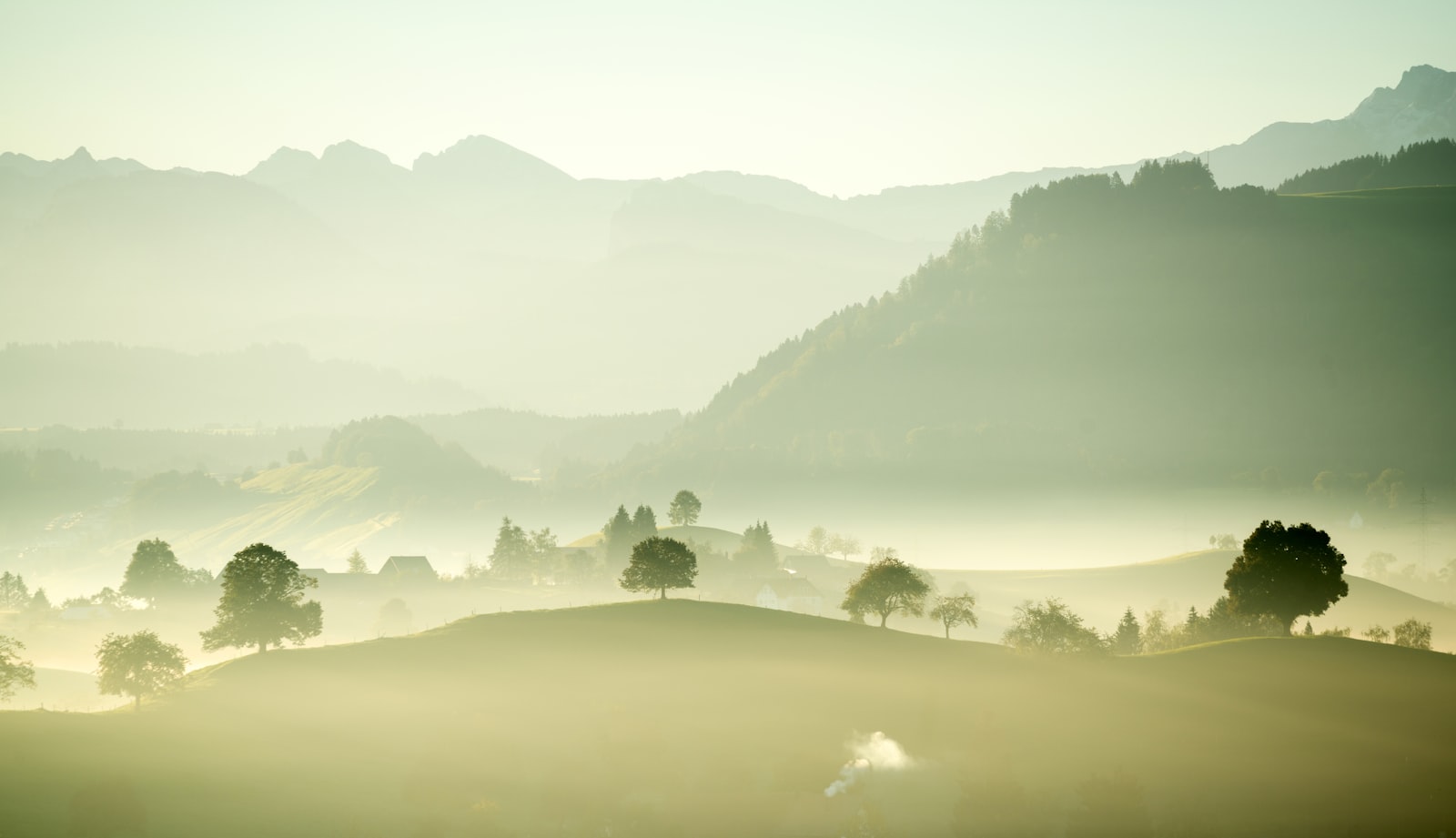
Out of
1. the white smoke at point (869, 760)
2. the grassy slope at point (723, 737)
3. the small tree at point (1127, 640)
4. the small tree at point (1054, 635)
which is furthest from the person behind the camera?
the small tree at point (1127, 640)

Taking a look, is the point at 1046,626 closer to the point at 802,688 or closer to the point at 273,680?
the point at 802,688

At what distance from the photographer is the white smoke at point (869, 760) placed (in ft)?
229

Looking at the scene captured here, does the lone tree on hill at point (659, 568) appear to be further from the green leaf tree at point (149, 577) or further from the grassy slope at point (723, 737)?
the green leaf tree at point (149, 577)

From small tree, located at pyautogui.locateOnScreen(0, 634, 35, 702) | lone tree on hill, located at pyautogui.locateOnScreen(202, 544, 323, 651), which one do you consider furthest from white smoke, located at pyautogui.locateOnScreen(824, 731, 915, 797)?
small tree, located at pyautogui.locateOnScreen(0, 634, 35, 702)

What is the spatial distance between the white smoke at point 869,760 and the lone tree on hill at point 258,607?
161 ft

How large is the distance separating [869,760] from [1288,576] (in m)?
54.4

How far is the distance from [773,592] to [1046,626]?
91.1 metres

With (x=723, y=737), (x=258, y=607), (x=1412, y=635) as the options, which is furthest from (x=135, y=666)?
(x=1412, y=635)

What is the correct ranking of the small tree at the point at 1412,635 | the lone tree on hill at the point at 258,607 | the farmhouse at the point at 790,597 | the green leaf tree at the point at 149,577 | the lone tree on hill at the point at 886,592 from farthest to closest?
the farmhouse at the point at 790,597, the green leaf tree at the point at 149,577, the small tree at the point at 1412,635, the lone tree on hill at the point at 886,592, the lone tree on hill at the point at 258,607

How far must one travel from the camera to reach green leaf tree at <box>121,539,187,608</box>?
175375 millimetres

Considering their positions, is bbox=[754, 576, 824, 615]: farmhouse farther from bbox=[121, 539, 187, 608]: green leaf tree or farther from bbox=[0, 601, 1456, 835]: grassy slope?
bbox=[121, 539, 187, 608]: green leaf tree

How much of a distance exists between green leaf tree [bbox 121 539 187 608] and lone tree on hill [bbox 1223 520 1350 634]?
504 feet

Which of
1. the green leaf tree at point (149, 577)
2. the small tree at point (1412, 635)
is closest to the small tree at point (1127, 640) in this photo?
the small tree at point (1412, 635)

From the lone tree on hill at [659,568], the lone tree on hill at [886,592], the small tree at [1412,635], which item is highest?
the lone tree on hill at [659,568]
